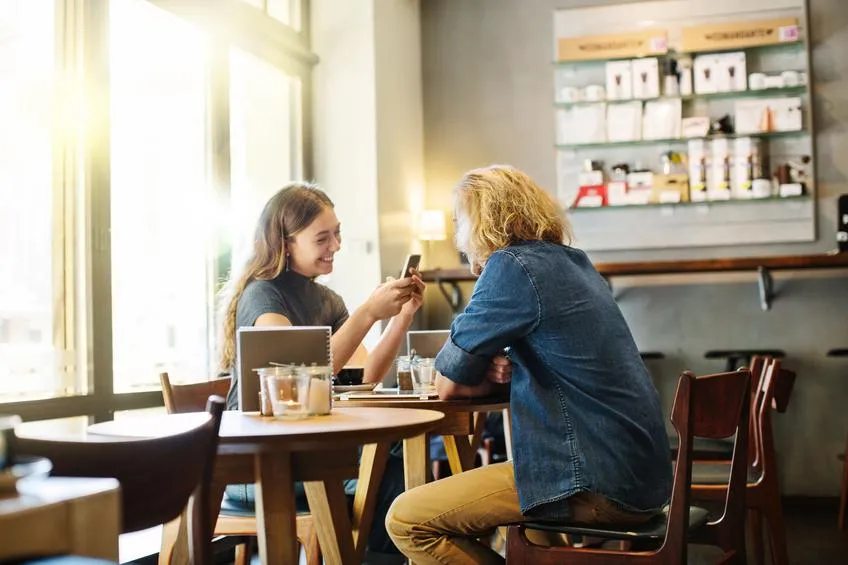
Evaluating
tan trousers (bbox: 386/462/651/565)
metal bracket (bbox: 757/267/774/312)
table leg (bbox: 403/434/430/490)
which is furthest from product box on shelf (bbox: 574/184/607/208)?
tan trousers (bbox: 386/462/651/565)

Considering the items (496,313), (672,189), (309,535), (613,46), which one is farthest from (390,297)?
(613,46)

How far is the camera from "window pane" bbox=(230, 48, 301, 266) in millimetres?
4535

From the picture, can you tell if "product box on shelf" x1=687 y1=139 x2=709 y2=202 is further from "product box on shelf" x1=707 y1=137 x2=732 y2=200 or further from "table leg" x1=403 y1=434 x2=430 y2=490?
"table leg" x1=403 y1=434 x2=430 y2=490

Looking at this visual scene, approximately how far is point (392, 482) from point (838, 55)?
358cm

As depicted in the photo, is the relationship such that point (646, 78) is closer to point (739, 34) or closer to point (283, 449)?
point (739, 34)

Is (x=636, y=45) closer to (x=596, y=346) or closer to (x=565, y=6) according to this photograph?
(x=565, y=6)

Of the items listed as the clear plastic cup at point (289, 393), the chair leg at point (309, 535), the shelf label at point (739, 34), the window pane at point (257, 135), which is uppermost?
the shelf label at point (739, 34)

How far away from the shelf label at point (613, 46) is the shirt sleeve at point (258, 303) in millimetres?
3268

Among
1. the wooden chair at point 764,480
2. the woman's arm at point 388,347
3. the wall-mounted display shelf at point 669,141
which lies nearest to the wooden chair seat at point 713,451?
the wooden chair at point 764,480

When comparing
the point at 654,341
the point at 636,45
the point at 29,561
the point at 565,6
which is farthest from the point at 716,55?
the point at 29,561

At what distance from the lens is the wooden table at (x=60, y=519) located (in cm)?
92

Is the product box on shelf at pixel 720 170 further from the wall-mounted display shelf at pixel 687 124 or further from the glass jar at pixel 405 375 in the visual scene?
the glass jar at pixel 405 375

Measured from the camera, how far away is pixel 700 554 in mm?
4039

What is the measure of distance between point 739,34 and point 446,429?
3.64 metres
